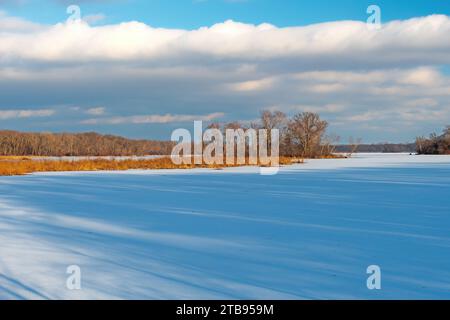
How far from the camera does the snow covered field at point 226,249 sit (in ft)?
12.5

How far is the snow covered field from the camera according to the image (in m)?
3.79

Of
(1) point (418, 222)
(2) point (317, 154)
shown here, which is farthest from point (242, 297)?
(2) point (317, 154)

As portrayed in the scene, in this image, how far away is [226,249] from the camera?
5285 mm

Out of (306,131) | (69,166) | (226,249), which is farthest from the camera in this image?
(306,131)

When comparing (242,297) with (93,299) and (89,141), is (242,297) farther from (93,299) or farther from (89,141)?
(89,141)

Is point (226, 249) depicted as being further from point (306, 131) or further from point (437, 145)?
point (437, 145)

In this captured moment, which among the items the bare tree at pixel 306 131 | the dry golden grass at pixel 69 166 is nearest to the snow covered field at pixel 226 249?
Answer: the dry golden grass at pixel 69 166

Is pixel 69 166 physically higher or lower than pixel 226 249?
higher

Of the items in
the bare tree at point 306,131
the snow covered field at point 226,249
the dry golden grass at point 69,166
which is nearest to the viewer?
the snow covered field at point 226,249

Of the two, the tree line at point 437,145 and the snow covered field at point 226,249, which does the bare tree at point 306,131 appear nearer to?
the tree line at point 437,145

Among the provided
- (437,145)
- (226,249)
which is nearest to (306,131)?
(437,145)

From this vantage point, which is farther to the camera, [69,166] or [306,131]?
[306,131]

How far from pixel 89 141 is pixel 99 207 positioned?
9464cm

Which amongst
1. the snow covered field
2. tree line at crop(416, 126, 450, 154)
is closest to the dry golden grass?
the snow covered field
